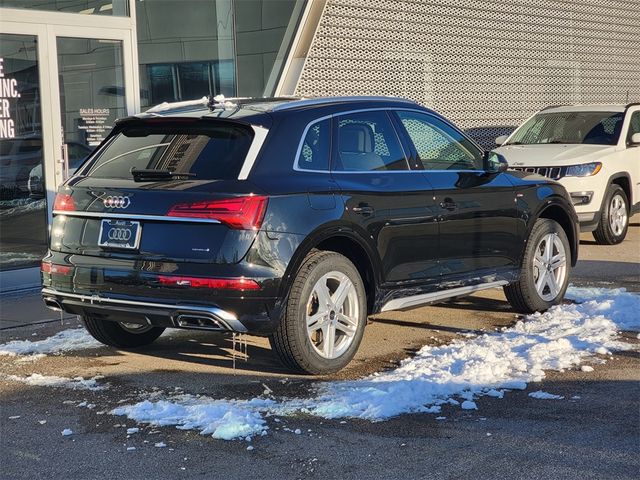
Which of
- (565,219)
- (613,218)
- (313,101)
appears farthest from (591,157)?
(313,101)

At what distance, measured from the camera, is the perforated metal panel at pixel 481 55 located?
1353 centimetres

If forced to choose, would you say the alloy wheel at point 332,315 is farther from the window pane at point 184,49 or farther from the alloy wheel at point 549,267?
the window pane at point 184,49

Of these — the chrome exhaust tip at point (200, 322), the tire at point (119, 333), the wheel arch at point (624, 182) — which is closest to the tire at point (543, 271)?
the tire at point (119, 333)

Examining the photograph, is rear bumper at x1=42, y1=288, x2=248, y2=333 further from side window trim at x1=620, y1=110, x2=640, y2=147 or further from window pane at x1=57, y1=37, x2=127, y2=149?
side window trim at x1=620, y1=110, x2=640, y2=147

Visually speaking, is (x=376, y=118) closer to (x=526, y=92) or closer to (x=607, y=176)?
(x=607, y=176)

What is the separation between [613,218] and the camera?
1226cm

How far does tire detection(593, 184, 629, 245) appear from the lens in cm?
1207

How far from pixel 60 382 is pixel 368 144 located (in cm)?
247

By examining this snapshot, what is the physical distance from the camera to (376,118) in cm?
671

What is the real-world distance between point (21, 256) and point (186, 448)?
6.03m

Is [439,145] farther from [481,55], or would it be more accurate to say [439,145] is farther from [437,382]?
[481,55]

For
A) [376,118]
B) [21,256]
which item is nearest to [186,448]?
[376,118]

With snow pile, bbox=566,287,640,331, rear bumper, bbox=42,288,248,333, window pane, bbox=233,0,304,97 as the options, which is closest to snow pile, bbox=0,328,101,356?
rear bumper, bbox=42,288,248,333

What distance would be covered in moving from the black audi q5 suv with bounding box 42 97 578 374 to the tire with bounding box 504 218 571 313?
60 cm
